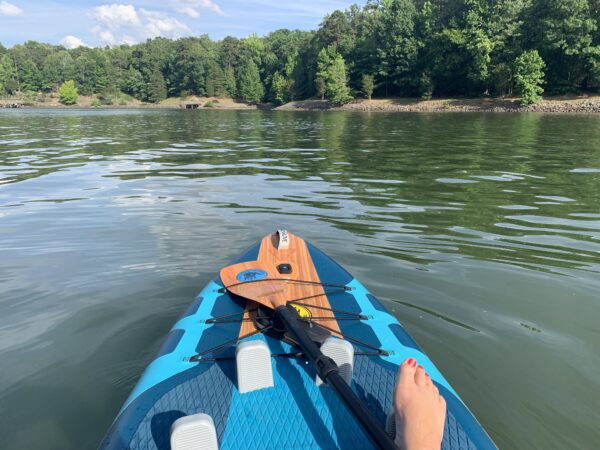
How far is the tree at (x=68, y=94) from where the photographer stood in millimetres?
99812

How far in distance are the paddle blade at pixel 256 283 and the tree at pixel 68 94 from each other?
113 metres

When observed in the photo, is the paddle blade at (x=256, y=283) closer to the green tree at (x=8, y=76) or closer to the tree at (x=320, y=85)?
the tree at (x=320, y=85)

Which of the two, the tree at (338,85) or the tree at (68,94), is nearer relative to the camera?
the tree at (338,85)

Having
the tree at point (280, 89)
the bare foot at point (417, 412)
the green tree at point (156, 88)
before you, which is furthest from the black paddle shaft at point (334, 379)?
the green tree at point (156, 88)

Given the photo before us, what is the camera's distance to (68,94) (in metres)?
99.8

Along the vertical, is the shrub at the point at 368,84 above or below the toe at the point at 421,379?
above

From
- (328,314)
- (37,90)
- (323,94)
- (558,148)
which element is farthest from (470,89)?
(37,90)

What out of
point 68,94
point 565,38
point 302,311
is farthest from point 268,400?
point 68,94

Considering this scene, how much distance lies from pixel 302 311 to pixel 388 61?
68.3 m

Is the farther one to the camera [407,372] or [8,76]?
[8,76]

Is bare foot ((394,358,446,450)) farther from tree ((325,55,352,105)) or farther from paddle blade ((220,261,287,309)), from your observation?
tree ((325,55,352,105))

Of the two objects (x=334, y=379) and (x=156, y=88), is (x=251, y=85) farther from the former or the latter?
(x=334, y=379)

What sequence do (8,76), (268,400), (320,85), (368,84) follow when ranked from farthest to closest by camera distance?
(8,76), (320,85), (368,84), (268,400)

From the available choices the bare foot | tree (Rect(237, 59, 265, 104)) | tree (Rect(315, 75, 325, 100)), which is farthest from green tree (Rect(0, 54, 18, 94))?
the bare foot
